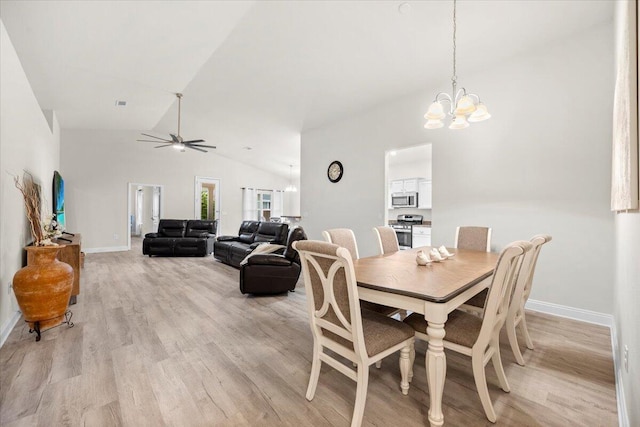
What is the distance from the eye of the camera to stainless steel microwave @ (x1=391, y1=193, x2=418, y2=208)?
6355mm

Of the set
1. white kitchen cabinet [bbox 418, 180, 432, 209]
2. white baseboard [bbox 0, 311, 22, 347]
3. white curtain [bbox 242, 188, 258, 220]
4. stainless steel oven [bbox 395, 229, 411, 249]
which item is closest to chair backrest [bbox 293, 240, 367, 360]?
white baseboard [bbox 0, 311, 22, 347]

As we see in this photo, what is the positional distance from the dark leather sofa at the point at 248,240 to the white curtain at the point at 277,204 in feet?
13.6

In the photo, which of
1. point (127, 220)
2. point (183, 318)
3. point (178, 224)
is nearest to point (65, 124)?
point (127, 220)

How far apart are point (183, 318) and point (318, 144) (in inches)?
164

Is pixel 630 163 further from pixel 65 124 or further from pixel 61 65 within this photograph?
pixel 65 124

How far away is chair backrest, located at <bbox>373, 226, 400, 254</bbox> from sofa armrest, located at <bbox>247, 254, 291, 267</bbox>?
1.40 metres

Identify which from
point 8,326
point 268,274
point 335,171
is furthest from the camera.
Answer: point 335,171

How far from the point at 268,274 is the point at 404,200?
397cm

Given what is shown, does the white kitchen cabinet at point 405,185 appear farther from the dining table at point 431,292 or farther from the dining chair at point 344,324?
the dining chair at point 344,324

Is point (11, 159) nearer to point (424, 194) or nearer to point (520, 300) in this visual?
point (520, 300)

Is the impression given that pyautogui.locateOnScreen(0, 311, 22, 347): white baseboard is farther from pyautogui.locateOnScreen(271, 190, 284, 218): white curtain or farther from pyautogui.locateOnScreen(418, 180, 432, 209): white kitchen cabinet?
pyautogui.locateOnScreen(271, 190, 284, 218): white curtain

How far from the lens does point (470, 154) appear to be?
143 inches

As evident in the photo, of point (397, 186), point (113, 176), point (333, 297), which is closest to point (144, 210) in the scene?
point (113, 176)

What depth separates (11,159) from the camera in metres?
2.65
